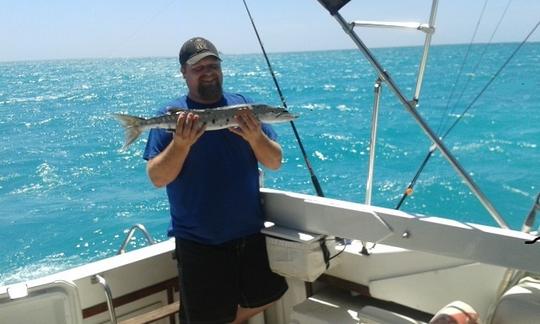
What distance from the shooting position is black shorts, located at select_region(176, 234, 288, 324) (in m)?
2.78

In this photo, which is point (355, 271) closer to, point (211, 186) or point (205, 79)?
point (211, 186)

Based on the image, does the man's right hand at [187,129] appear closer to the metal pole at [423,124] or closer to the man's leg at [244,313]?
the metal pole at [423,124]

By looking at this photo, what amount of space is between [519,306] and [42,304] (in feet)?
6.37

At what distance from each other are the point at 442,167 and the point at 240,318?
13.3 meters

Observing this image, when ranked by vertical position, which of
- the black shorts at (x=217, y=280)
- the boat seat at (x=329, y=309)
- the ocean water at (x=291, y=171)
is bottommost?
the ocean water at (x=291, y=171)

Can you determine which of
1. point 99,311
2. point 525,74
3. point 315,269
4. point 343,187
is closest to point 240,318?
point 315,269

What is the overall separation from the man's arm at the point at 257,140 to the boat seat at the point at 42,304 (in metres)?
1.01

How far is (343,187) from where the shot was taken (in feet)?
50.1

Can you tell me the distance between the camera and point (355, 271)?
298 cm

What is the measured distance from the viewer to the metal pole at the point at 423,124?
2.45 meters

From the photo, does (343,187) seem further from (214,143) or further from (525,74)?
(525,74)

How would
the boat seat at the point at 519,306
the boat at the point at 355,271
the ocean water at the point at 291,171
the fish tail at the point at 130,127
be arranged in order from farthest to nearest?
the ocean water at the point at 291,171 → the fish tail at the point at 130,127 → the boat at the point at 355,271 → the boat seat at the point at 519,306

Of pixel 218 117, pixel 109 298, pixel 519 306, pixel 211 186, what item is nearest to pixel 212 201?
pixel 211 186

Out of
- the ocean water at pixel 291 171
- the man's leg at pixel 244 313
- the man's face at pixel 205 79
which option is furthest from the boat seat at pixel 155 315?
the ocean water at pixel 291 171
